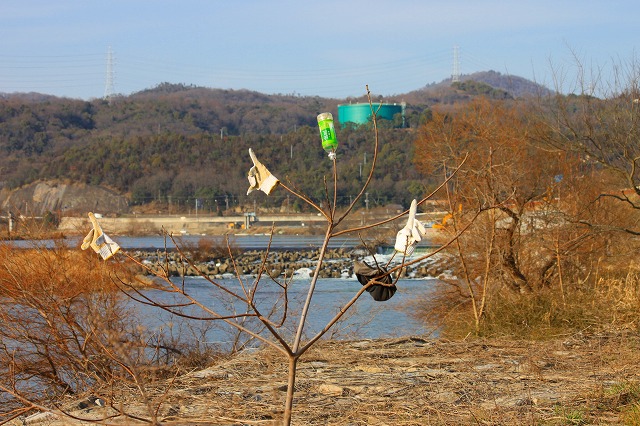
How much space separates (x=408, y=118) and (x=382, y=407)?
84.7 m

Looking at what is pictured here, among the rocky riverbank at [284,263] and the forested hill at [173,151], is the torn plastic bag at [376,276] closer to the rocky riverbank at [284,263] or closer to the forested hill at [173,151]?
the rocky riverbank at [284,263]

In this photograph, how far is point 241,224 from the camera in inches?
2906

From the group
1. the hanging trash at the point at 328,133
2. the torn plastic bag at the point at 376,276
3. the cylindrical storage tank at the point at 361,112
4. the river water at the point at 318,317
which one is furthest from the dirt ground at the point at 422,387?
the cylindrical storage tank at the point at 361,112

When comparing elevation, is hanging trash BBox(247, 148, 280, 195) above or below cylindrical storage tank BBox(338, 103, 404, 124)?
below

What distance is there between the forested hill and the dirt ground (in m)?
43.6

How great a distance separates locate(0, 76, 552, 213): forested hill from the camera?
65812mm

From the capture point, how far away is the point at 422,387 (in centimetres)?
697

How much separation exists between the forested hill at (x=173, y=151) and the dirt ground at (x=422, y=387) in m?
43.6

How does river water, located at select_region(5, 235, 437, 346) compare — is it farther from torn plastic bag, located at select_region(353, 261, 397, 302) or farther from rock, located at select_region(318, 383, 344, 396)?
torn plastic bag, located at select_region(353, 261, 397, 302)

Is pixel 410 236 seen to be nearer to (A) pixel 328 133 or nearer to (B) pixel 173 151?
(A) pixel 328 133

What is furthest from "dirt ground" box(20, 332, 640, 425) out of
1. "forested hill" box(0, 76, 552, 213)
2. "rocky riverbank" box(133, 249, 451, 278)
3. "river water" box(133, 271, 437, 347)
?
"forested hill" box(0, 76, 552, 213)

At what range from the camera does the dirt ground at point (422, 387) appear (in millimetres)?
5844

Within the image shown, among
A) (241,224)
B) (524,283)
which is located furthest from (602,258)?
(241,224)

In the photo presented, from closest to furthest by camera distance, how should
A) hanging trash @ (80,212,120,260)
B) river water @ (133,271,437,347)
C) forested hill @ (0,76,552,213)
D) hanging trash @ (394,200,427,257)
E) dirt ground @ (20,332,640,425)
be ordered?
hanging trash @ (394,200,427,257) < hanging trash @ (80,212,120,260) < dirt ground @ (20,332,640,425) < river water @ (133,271,437,347) < forested hill @ (0,76,552,213)
